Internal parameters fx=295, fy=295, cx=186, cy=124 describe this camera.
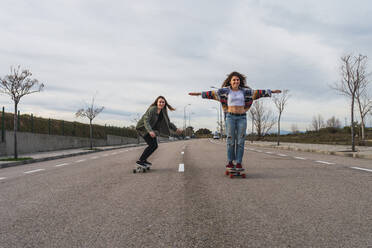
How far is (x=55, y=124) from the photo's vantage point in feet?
83.2

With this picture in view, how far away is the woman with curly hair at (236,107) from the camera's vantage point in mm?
5988

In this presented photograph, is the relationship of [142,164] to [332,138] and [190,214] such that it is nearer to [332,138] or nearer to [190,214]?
[190,214]

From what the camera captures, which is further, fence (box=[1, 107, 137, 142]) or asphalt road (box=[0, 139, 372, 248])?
fence (box=[1, 107, 137, 142])

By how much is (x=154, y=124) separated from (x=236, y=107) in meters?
2.13

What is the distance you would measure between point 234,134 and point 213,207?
2.78 meters

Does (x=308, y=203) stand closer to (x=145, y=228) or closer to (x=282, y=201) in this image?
(x=282, y=201)

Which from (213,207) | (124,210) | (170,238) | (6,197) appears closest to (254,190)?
(213,207)

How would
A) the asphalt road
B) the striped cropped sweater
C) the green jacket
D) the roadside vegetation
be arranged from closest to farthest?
the asphalt road → the striped cropped sweater → the green jacket → the roadside vegetation

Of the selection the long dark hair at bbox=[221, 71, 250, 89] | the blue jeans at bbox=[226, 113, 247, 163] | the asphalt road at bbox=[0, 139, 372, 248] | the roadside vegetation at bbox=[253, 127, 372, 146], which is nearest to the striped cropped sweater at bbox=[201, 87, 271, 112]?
the long dark hair at bbox=[221, 71, 250, 89]

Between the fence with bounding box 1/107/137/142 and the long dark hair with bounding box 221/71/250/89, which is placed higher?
the long dark hair with bounding box 221/71/250/89

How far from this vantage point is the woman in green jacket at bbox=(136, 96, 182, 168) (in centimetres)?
700

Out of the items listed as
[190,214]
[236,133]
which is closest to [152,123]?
[236,133]

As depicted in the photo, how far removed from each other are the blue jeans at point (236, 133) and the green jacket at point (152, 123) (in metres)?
1.80

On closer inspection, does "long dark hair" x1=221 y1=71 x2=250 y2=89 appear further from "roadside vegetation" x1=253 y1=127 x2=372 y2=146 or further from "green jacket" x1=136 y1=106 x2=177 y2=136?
"roadside vegetation" x1=253 y1=127 x2=372 y2=146
